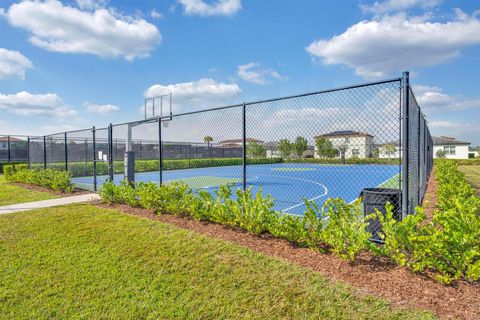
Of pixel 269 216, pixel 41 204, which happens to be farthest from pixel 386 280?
pixel 41 204

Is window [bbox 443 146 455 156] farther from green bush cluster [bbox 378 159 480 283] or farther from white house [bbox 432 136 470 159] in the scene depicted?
green bush cluster [bbox 378 159 480 283]

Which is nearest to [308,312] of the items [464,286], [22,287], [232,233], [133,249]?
[464,286]

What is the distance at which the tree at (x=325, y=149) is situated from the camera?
487cm

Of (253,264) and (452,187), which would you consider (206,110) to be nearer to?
(253,264)

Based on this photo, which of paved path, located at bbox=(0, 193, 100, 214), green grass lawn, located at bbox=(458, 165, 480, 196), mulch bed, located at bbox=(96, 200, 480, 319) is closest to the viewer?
mulch bed, located at bbox=(96, 200, 480, 319)

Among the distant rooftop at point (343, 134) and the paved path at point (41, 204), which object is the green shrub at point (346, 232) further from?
the paved path at point (41, 204)

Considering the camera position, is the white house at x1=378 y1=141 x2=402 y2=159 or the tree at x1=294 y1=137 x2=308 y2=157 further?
the tree at x1=294 y1=137 x2=308 y2=157

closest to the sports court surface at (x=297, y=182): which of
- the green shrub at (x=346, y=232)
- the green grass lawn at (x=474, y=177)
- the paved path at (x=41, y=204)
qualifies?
the green shrub at (x=346, y=232)

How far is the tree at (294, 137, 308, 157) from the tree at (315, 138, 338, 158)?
23 cm

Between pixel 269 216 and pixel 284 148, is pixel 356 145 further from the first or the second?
pixel 284 148

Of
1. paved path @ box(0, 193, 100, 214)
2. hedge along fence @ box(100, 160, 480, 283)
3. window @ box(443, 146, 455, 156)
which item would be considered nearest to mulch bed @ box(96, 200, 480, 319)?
hedge along fence @ box(100, 160, 480, 283)

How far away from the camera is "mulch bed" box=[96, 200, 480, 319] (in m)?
2.44

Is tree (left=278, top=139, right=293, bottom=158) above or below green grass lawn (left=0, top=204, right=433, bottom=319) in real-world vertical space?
above

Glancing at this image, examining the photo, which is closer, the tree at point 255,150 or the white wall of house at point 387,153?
the white wall of house at point 387,153
